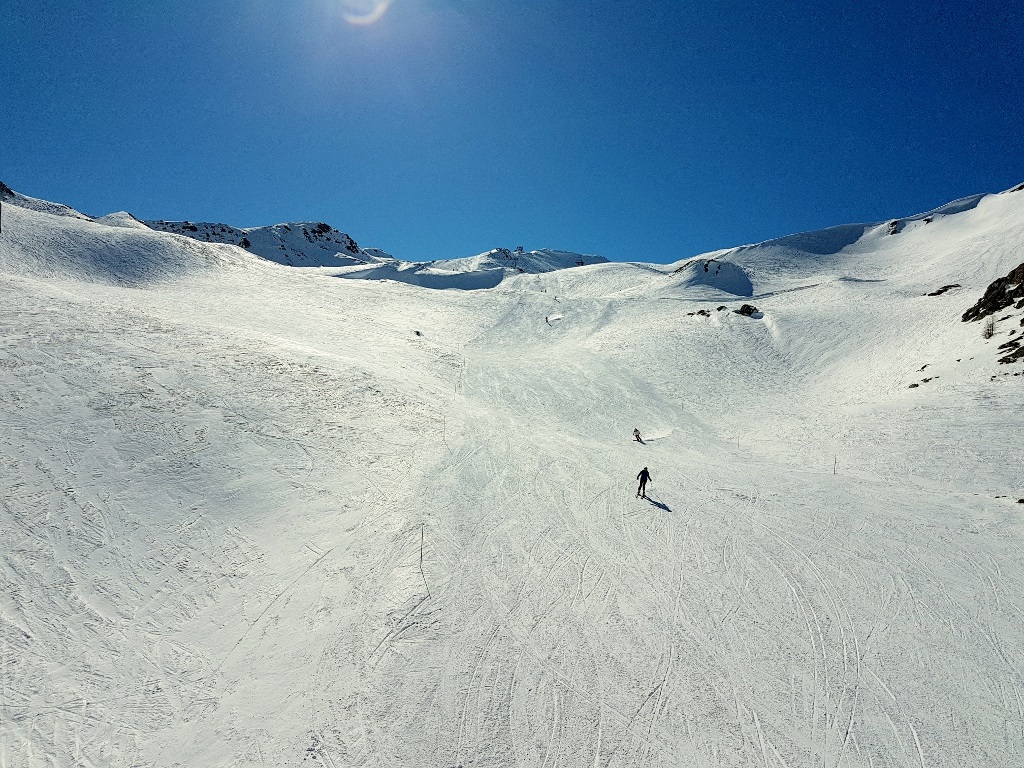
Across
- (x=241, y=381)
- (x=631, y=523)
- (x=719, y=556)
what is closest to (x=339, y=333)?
(x=241, y=381)

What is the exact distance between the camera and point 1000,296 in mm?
30750

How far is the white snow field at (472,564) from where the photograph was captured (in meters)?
7.48

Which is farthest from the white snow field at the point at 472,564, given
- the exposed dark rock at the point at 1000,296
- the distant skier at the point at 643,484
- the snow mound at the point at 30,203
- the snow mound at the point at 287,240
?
the snow mound at the point at 287,240

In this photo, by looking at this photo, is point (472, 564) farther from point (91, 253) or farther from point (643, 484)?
point (91, 253)

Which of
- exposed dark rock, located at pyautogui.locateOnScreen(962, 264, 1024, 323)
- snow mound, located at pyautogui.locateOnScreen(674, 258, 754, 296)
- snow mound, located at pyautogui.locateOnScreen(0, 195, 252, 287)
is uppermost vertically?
snow mound, located at pyautogui.locateOnScreen(674, 258, 754, 296)

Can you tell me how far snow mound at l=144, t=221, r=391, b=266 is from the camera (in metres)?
161

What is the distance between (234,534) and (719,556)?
13.2 m

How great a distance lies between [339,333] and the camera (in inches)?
1371

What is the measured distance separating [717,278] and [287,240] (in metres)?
166

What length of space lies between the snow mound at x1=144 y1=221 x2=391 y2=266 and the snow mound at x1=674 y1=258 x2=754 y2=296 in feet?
415

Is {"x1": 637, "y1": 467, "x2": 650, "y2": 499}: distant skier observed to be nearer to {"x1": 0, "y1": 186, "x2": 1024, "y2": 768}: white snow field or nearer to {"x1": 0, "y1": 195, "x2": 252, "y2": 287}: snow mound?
{"x1": 0, "y1": 186, "x2": 1024, "y2": 768}: white snow field

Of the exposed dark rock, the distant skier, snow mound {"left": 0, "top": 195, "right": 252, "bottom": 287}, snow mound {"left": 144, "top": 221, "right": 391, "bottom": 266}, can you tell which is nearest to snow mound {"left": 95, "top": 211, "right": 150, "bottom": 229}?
snow mound {"left": 0, "top": 195, "right": 252, "bottom": 287}

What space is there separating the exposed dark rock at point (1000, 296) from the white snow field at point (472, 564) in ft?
13.9

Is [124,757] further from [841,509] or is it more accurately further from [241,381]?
[841,509]
